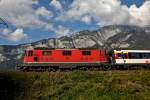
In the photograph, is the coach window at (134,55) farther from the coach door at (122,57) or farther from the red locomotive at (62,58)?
the red locomotive at (62,58)

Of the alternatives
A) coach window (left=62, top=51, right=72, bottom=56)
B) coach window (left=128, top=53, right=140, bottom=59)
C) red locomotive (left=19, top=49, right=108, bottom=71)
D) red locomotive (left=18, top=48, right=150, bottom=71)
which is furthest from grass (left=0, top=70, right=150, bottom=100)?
coach window (left=128, top=53, right=140, bottom=59)

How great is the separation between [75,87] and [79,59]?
27.1 m

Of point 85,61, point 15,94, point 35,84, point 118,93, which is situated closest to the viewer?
point 118,93

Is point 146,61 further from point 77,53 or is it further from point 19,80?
point 19,80

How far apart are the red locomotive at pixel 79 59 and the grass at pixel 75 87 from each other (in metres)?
21.0

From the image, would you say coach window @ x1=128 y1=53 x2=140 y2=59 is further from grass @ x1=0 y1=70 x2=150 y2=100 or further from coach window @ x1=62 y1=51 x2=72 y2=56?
grass @ x1=0 y1=70 x2=150 y2=100

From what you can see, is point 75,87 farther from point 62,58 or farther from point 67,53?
point 67,53

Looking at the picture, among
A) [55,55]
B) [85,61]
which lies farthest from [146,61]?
[55,55]

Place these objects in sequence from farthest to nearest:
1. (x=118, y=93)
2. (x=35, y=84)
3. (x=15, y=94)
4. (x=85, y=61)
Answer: (x=85, y=61), (x=35, y=84), (x=15, y=94), (x=118, y=93)

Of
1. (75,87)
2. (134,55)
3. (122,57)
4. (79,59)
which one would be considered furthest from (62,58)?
(75,87)

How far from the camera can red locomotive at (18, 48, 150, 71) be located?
56.1 meters

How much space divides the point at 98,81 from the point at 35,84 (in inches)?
244

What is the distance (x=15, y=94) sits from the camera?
98.2ft

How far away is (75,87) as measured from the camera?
29.8 m
